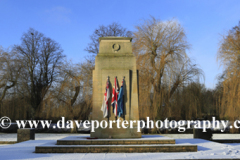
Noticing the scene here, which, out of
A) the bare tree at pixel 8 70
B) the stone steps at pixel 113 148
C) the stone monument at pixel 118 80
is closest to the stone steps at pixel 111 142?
the stone steps at pixel 113 148

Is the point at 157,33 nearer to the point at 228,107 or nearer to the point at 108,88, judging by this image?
the point at 228,107

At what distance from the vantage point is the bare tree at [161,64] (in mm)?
21297

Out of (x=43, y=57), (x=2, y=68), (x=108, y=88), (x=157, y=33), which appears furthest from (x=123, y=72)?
(x=43, y=57)

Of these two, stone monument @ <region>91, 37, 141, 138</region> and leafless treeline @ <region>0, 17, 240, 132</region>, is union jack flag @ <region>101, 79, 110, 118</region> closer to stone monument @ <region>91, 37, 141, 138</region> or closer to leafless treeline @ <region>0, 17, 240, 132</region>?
stone monument @ <region>91, 37, 141, 138</region>

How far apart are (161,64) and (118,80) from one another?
26.5 feet

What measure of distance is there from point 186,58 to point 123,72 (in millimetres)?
9153

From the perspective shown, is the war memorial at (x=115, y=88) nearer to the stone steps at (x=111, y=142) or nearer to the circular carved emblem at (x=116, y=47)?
the circular carved emblem at (x=116, y=47)

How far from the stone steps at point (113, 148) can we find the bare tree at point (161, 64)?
10109 millimetres

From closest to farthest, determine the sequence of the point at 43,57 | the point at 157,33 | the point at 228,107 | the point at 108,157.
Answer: the point at 108,157, the point at 228,107, the point at 157,33, the point at 43,57

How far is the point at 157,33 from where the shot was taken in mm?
22656

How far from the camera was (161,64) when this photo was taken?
21234 mm

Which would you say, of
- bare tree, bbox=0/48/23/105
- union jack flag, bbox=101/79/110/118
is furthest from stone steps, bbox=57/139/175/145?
bare tree, bbox=0/48/23/105

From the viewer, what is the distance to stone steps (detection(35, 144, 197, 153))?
11023 mm

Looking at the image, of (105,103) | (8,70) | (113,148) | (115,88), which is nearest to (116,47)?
(115,88)
